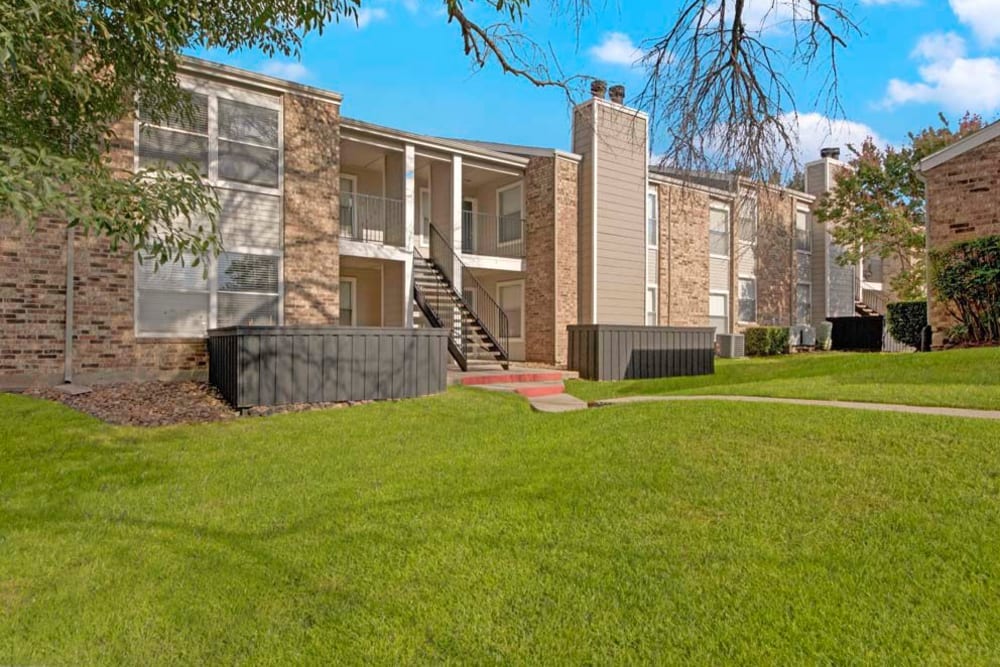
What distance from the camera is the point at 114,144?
10.2 meters

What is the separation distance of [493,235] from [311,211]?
21.5 ft

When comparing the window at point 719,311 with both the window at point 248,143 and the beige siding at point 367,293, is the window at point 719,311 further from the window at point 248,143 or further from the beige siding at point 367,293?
the window at point 248,143

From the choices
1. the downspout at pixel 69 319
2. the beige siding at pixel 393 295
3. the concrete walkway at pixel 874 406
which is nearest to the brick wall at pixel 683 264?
the beige siding at pixel 393 295

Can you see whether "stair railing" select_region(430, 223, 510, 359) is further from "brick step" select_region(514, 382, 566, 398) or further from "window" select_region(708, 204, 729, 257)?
"window" select_region(708, 204, 729, 257)

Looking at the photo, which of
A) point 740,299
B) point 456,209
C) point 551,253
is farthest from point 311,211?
point 740,299

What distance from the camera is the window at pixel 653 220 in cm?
1950

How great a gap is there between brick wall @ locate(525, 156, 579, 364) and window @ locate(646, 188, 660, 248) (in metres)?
3.88

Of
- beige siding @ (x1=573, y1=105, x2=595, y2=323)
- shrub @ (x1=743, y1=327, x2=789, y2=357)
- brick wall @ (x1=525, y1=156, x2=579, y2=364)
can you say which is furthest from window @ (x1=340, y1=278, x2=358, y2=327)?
shrub @ (x1=743, y1=327, x2=789, y2=357)

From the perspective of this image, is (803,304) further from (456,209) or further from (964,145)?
(456,209)

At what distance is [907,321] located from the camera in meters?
16.3

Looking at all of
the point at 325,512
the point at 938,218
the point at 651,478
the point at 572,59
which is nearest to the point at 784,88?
the point at 572,59

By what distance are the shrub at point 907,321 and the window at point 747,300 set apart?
5.55 m

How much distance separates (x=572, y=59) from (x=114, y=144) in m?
8.12

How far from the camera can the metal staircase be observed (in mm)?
13570
